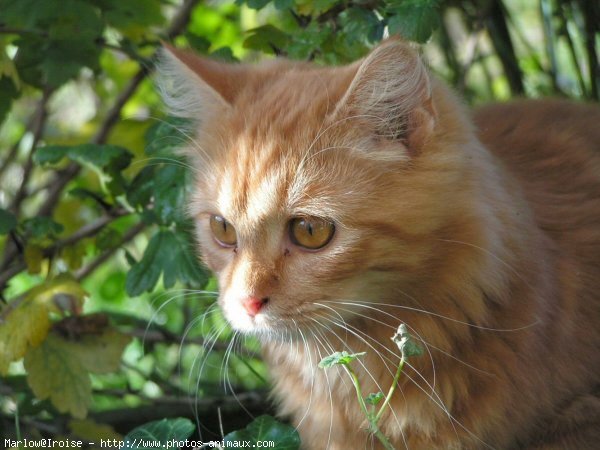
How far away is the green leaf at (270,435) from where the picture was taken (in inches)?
85.2

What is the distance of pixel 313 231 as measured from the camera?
6.87 feet

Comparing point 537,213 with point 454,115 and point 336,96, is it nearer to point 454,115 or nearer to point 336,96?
point 454,115

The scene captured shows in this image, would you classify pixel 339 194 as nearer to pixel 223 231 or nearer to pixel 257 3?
pixel 223 231

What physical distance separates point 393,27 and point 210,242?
0.76 meters

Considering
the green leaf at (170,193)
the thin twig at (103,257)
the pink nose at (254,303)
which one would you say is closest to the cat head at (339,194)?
the pink nose at (254,303)

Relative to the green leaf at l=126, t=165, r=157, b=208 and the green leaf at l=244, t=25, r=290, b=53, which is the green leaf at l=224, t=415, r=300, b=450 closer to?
the green leaf at l=126, t=165, r=157, b=208

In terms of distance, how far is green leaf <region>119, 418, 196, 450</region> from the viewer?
218 cm

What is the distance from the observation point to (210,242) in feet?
7.87

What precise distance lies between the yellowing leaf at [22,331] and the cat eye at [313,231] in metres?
0.93

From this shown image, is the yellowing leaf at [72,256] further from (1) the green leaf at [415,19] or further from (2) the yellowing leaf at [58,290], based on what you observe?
(1) the green leaf at [415,19]

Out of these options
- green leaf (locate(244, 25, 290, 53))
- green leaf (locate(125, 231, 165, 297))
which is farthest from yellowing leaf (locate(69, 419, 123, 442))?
green leaf (locate(244, 25, 290, 53))

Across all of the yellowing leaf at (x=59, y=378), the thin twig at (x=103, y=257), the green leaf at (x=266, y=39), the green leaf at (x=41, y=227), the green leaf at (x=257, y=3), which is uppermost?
the green leaf at (x=257, y=3)

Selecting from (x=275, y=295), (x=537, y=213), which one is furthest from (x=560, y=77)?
(x=275, y=295)

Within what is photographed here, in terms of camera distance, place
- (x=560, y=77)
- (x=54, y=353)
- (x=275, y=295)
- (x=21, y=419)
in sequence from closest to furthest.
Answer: (x=275, y=295) < (x=54, y=353) < (x=21, y=419) < (x=560, y=77)
